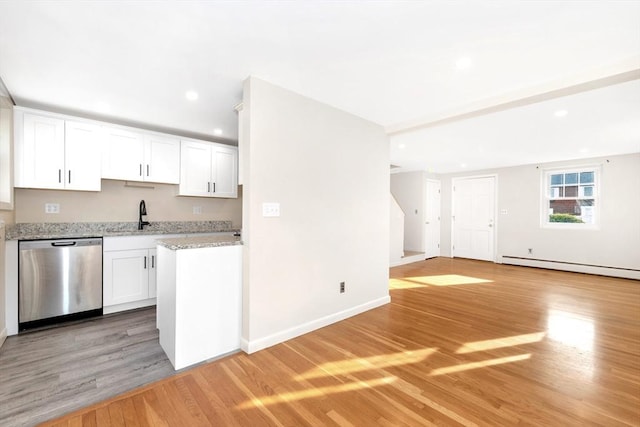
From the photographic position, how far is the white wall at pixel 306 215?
7.88ft

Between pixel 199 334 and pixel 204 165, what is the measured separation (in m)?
2.75

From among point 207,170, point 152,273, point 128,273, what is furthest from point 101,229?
point 207,170

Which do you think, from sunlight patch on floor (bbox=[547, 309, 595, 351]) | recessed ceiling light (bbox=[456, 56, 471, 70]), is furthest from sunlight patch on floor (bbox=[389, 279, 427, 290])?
recessed ceiling light (bbox=[456, 56, 471, 70])

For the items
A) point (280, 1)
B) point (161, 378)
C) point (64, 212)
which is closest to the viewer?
point (280, 1)

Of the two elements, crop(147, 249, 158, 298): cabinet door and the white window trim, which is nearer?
crop(147, 249, 158, 298): cabinet door

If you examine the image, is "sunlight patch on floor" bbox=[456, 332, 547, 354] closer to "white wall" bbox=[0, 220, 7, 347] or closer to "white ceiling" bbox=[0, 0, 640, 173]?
"white ceiling" bbox=[0, 0, 640, 173]

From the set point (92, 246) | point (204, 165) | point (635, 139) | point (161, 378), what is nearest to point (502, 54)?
point (161, 378)

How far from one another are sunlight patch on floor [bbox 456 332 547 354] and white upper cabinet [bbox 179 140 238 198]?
3.79m

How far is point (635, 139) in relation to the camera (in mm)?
4234

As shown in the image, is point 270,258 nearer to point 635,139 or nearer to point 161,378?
point 161,378

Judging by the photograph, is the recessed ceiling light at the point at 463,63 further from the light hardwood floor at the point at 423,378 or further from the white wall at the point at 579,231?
the white wall at the point at 579,231

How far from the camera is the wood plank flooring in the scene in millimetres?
1765

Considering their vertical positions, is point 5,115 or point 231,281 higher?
point 5,115

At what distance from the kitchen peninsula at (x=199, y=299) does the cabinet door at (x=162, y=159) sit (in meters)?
1.75
